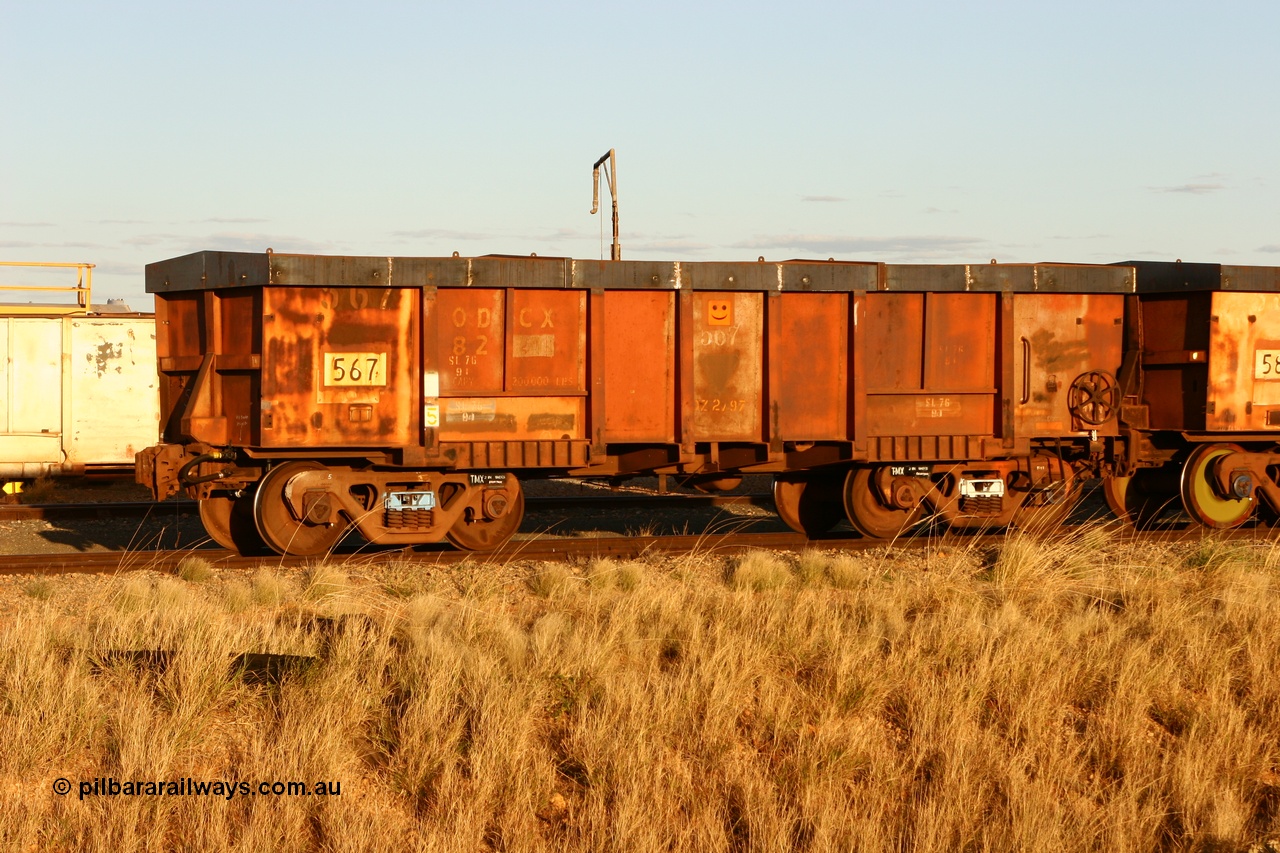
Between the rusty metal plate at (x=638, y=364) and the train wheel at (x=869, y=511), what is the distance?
2.08 meters

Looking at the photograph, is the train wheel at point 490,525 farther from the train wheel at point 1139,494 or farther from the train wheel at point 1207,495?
the train wheel at point 1207,495

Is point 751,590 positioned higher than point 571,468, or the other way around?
point 571,468

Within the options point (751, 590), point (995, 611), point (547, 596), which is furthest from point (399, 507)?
point (995, 611)

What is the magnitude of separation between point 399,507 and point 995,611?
538 cm

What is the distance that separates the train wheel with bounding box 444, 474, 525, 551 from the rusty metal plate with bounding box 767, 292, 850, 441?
2.58m

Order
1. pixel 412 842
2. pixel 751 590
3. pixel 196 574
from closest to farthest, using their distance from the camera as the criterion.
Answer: pixel 412 842, pixel 751 590, pixel 196 574

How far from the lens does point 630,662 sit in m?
7.15

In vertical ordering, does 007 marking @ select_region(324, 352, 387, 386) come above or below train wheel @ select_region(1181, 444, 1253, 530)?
above

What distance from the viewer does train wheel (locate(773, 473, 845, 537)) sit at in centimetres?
1240

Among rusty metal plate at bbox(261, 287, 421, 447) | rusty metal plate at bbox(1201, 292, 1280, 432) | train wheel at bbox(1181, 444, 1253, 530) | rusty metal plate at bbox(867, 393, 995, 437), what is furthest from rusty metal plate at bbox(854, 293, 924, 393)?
rusty metal plate at bbox(261, 287, 421, 447)

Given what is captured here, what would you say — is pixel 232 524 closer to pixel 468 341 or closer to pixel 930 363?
pixel 468 341

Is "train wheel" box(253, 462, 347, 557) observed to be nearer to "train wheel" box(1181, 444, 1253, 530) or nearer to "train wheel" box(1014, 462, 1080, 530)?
"train wheel" box(1014, 462, 1080, 530)

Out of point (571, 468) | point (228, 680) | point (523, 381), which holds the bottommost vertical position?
point (228, 680)

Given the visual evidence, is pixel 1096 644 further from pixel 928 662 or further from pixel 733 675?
pixel 733 675
